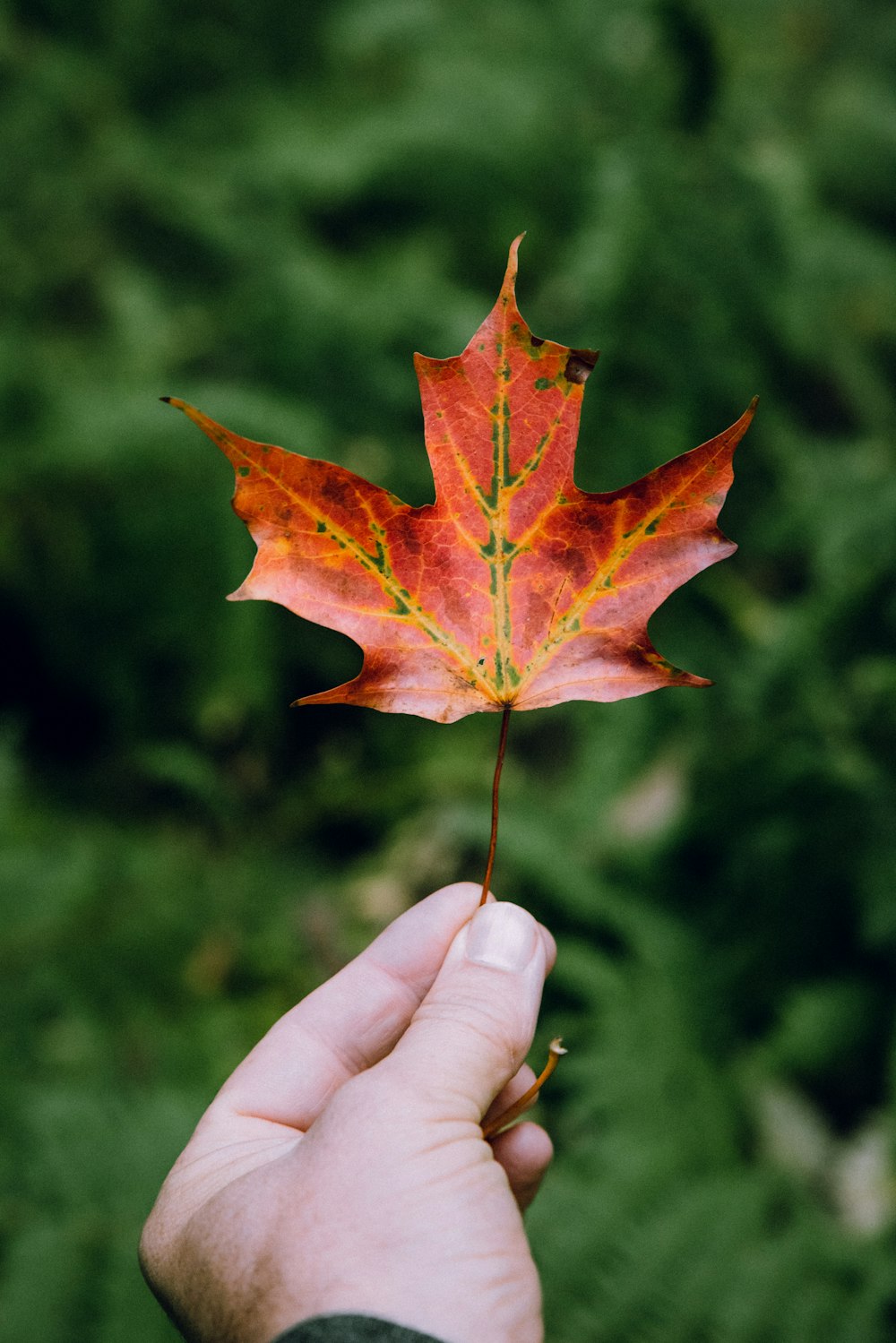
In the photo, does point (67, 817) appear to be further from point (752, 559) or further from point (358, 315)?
point (752, 559)

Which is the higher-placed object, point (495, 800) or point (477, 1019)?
point (495, 800)

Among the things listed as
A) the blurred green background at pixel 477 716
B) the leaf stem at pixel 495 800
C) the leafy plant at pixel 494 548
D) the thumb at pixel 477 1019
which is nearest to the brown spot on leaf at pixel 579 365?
the leafy plant at pixel 494 548

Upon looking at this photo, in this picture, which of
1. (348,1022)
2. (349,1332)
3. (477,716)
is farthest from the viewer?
(477,716)

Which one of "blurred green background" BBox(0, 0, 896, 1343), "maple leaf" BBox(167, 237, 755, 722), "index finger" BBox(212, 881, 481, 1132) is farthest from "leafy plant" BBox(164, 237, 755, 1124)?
"blurred green background" BBox(0, 0, 896, 1343)

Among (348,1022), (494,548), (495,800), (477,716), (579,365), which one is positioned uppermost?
(579,365)

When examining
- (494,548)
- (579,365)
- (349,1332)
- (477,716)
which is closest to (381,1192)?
(349,1332)

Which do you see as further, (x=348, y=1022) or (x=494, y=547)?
(x=348, y=1022)

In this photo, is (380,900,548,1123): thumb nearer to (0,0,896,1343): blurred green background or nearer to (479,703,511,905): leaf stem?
(479,703,511,905): leaf stem

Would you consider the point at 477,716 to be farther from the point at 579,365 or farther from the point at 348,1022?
the point at 579,365
